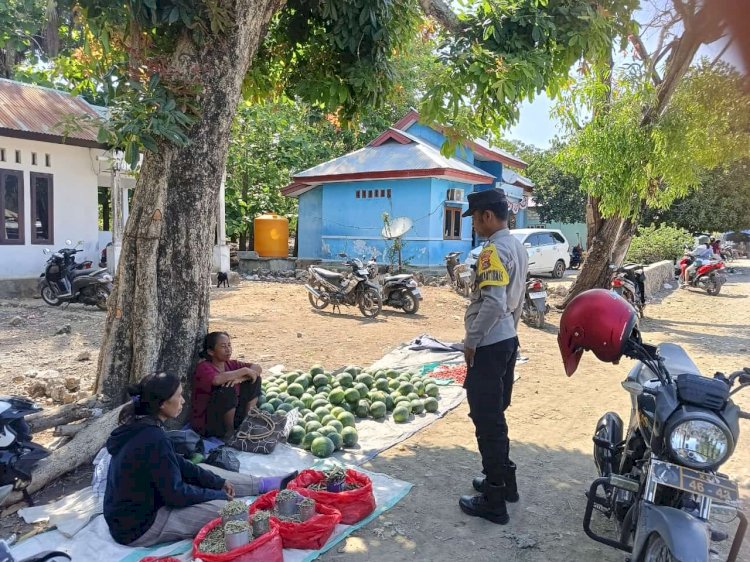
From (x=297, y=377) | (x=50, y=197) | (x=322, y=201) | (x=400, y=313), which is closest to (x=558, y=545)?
(x=297, y=377)

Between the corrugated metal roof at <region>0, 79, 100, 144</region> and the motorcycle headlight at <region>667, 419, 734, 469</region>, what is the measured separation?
11674mm

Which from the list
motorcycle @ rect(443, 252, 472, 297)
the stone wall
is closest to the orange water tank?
motorcycle @ rect(443, 252, 472, 297)

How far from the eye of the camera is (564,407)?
6.07 m

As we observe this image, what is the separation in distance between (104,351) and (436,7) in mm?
4487

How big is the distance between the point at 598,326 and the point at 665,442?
683 millimetres

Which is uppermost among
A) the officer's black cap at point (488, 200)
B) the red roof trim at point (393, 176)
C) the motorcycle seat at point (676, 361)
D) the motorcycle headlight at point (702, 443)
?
the red roof trim at point (393, 176)

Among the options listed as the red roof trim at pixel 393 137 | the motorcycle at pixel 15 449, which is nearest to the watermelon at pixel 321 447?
the motorcycle at pixel 15 449

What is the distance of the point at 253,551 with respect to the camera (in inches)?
115

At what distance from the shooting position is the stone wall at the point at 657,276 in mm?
15430

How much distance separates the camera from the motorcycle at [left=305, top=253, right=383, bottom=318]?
1156 centimetres

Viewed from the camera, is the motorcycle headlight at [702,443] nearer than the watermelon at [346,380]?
Yes

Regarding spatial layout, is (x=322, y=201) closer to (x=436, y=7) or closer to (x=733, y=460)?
(x=436, y=7)

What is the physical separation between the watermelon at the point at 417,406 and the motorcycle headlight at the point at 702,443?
11.0ft

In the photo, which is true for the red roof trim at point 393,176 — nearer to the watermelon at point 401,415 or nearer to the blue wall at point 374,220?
the blue wall at point 374,220
